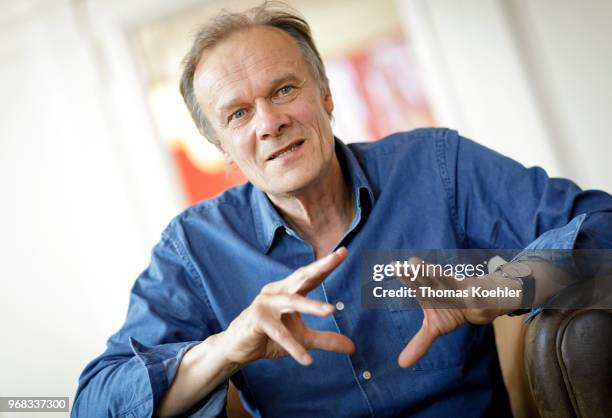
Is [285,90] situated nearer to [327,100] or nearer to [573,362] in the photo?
[327,100]

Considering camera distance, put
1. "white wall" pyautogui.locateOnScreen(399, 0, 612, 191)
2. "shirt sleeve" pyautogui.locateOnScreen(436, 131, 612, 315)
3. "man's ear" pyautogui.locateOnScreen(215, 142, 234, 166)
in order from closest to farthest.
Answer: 1. "shirt sleeve" pyautogui.locateOnScreen(436, 131, 612, 315)
2. "man's ear" pyautogui.locateOnScreen(215, 142, 234, 166)
3. "white wall" pyautogui.locateOnScreen(399, 0, 612, 191)

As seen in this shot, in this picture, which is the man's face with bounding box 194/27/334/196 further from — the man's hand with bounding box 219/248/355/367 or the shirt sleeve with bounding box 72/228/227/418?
the man's hand with bounding box 219/248/355/367

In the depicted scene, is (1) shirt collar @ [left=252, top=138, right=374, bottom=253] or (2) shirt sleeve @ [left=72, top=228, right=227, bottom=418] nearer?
(2) shirt sleeve @ [left=72, top=228, right=227, bottom=418]

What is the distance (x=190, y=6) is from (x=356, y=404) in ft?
8.12

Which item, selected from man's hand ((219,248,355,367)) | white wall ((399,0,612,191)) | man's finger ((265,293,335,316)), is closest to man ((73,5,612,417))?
man's hand ((219,248,355,367))

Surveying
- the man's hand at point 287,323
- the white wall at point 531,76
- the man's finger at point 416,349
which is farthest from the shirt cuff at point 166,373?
the white wall at point 531,76

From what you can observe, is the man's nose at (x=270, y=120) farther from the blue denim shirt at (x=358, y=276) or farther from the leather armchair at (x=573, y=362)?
the leather armchair at (x=573, y=362)

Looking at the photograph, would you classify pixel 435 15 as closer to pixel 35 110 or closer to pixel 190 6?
pixel 190 6

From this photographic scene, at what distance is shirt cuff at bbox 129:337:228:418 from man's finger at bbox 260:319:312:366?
0.80 ft

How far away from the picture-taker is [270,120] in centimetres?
135

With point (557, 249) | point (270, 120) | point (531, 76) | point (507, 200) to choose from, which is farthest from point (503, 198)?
point (531, 76)

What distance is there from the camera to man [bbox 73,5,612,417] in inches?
51.2

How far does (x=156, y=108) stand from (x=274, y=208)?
2004mm

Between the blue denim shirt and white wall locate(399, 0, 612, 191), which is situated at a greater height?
white wall locate(399, 0, 612, 191)
